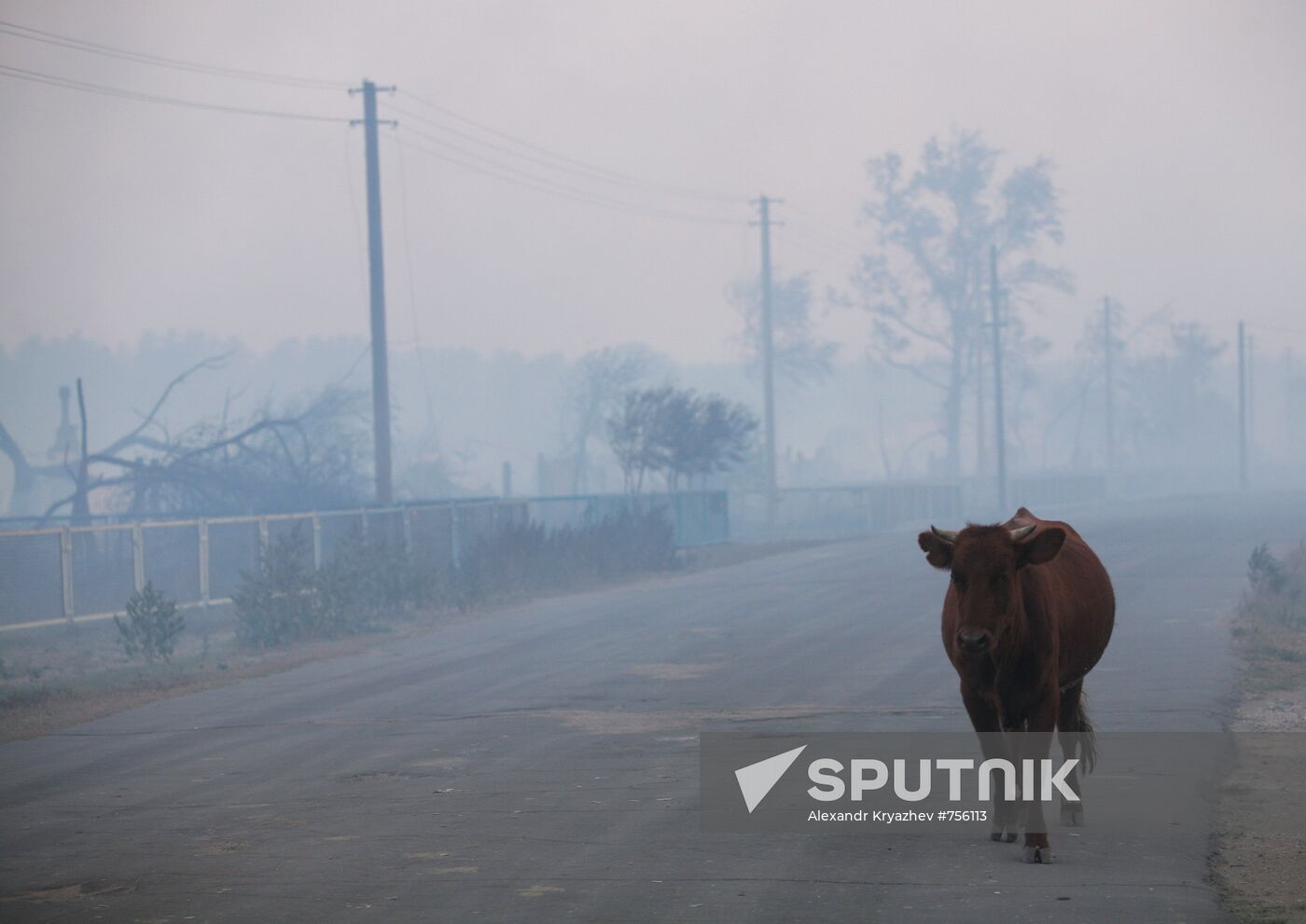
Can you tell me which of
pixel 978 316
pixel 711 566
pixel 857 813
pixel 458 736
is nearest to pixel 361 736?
pixel 458 736

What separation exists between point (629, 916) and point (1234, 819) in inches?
159

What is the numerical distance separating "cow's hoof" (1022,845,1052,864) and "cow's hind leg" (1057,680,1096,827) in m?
0.93

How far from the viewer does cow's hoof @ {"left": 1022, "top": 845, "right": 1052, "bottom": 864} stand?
771 cm

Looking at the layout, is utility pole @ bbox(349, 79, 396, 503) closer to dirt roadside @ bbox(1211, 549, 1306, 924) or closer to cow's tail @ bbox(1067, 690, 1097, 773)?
dirt roadside @ bbox(1211, 549, 1306, 924)

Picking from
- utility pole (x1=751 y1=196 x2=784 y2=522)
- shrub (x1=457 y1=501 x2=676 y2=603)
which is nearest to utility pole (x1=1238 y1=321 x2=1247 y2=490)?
utility pole (x1=751 y1=196 x2=784 y2=522)

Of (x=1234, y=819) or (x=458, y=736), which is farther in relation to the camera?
(x=458, y=736)

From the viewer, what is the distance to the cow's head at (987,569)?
7.29 meters

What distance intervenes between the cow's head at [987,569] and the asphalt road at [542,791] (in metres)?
1.22

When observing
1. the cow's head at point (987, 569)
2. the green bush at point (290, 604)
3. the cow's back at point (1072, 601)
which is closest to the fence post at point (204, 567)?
the green bush at point (290, 604)

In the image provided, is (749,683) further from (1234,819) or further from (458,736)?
(1234,819)

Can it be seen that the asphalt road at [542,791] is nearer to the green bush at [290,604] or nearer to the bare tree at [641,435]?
the green bush at [290,604]

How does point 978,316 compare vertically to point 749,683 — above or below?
above

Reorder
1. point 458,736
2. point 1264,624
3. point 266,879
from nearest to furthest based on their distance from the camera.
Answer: point 266,879 → point 458,736 → point 1264,624

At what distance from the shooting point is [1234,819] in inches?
356
